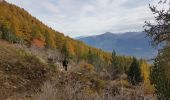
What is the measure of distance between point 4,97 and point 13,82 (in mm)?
4095

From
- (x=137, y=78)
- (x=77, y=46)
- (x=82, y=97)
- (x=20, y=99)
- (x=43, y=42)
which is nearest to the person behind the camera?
(x=82, y=97)

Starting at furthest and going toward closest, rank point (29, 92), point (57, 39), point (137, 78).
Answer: point (57, 39), point (137, 78), point (29, 92)

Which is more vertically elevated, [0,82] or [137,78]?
[0,82]

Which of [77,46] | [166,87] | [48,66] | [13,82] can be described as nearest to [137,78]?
[48,66]

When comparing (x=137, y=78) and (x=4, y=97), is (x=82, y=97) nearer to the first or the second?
(x=4, y=97)

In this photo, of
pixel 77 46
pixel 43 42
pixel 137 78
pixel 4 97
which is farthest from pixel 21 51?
pixel 77 46

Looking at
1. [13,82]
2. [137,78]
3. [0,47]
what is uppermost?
[0,47]

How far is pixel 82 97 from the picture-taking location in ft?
57.4

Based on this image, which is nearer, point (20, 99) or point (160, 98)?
point (160, 98)

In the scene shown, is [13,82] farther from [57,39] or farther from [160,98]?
[57,39]

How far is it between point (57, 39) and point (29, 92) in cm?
13354

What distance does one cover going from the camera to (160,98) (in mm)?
19578

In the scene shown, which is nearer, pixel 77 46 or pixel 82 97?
pixel 82 97

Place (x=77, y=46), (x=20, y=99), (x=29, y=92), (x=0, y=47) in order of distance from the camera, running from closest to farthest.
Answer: (x=20, y=99) → (x=29, y=92) → (x=0, y=47) → (x=77, y=46)
